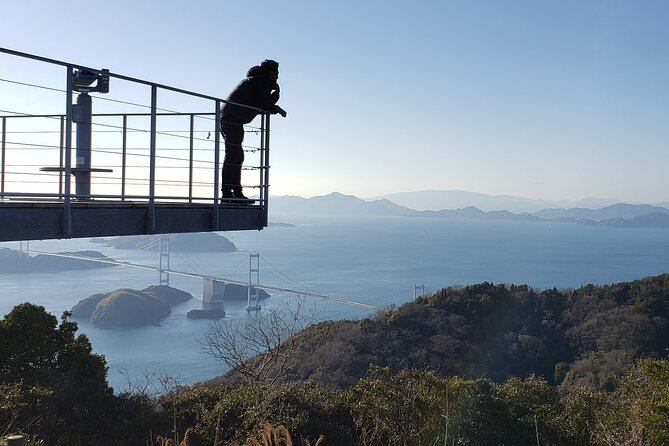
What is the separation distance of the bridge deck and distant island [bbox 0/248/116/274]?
6912 cm

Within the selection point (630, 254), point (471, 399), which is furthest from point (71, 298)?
point (630, 254)

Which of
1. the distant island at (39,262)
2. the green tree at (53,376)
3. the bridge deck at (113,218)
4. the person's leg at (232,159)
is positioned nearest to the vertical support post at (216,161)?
the bridge deck at (113,218)

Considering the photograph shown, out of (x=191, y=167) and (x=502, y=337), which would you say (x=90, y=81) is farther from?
(x=502, y=337)

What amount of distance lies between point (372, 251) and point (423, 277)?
30.7 metres

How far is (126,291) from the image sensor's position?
52.9 m

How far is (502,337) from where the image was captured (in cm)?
2684

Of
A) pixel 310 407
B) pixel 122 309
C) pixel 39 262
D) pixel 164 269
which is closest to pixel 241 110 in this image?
pixel 310 407

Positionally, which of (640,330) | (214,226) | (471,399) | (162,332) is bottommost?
(162,332)

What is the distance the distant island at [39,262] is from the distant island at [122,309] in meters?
20.0

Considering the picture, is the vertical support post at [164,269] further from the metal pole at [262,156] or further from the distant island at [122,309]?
the metal pole at [262,156]

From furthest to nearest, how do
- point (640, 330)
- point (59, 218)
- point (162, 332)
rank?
point (162, 332) < point (640, 330) < point (59, 218)

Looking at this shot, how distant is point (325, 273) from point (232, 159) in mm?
73373

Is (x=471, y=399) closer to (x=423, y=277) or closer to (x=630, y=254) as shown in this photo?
(x=423, y=277)

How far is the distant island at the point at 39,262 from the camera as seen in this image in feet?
223
